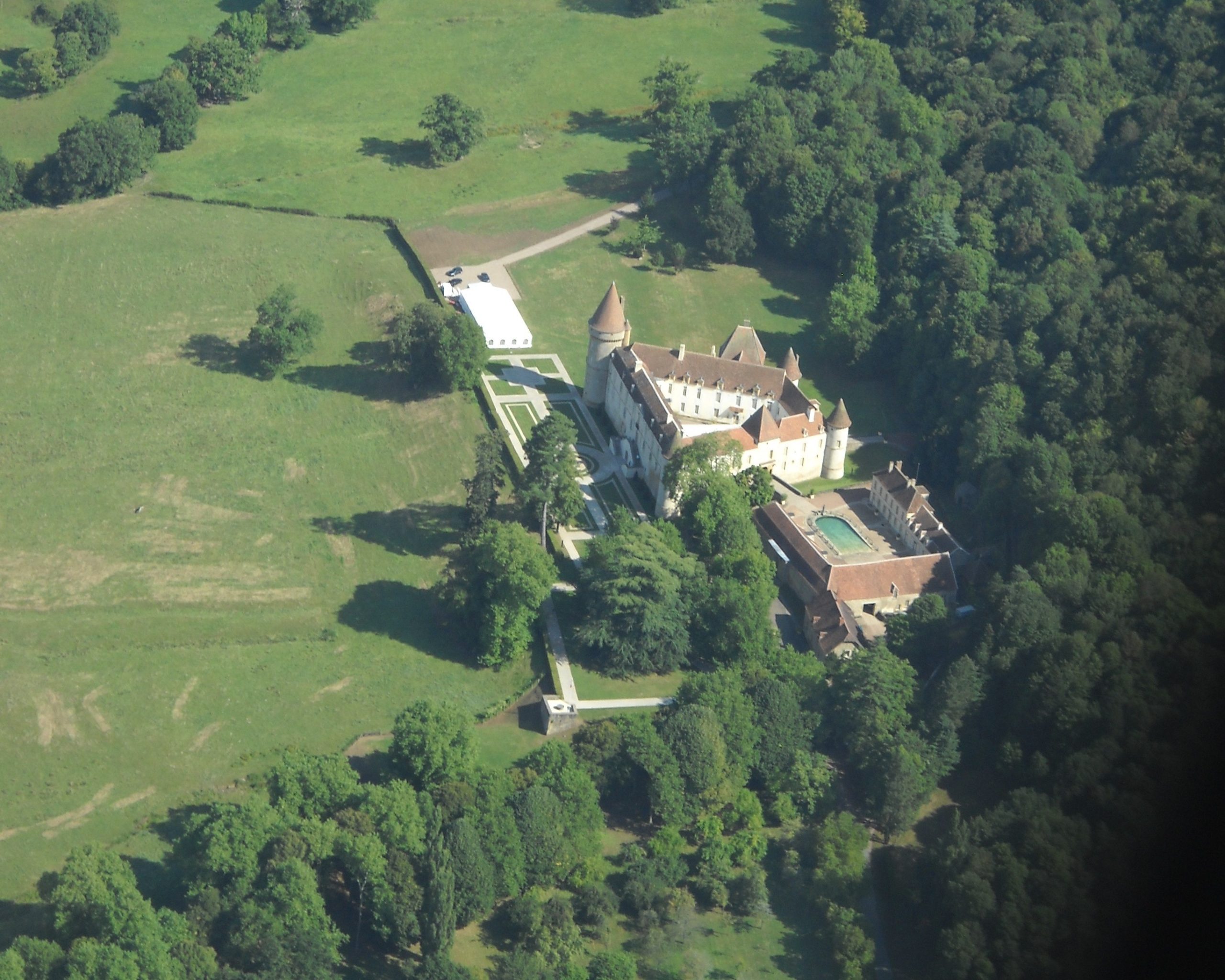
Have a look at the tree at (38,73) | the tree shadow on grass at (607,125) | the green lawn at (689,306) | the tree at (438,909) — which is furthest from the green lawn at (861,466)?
the tree at (38,73)

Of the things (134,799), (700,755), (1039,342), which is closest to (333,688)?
(134,799)

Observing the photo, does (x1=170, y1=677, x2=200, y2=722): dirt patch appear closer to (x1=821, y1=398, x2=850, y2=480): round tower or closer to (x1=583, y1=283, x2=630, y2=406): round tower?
(x1=583, y1=283, x2=630, y2=406): round tower

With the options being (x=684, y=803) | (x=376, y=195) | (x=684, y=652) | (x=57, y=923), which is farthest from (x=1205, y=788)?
(x=376, y=195)

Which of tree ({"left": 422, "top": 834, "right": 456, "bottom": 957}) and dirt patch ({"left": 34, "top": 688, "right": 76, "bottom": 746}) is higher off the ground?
tree ({"left": 422, "top": 834, "right": 456, "bottom": 957})

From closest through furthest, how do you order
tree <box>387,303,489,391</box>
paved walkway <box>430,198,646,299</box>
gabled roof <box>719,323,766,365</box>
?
tree <box>387,303,489,391</box>, gabled roof <box>719,323,766,365</box>, paved walkway <box>430,198,646,299</box>

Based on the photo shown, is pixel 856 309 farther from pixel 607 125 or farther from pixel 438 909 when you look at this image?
pixel 438 909

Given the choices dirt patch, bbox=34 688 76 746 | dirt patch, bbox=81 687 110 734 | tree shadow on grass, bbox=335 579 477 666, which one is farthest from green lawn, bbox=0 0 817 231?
dirt patch, bbox=34 688 76 746

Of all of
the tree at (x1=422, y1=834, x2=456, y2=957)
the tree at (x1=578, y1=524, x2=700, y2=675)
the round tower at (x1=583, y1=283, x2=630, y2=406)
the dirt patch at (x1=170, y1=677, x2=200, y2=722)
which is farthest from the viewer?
the round tower at (x1=583, y1=283, x2=630, y2=406)
